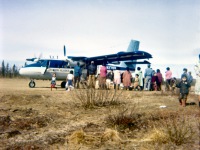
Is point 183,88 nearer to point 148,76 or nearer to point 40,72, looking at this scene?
point 148,76

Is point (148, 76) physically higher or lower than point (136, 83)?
higher

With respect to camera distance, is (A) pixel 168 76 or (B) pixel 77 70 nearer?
(B) pixel 77 70

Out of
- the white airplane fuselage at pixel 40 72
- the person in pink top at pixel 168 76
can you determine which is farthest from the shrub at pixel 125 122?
the white airplane fuselage at pixel 40 72

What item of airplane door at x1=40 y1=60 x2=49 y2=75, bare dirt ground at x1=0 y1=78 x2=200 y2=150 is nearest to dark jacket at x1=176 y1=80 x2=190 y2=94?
bare dirt ground at x1=0 y1=78 x2=200 y2=150

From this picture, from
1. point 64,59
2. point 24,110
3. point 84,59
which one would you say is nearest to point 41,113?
point 24,110

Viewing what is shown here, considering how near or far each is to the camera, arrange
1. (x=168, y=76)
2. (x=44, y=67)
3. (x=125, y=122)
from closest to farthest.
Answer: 1. (x=125, y=122)
2. (x=168, y=76)
3. (x=44, y=67)

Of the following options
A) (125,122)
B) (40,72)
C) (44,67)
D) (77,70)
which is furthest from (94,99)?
(44,67)

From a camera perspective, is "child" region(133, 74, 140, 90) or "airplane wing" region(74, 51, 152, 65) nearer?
"child" region(133, 74, 140, 90)

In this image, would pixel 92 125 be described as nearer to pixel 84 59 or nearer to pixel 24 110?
pixel 24 110

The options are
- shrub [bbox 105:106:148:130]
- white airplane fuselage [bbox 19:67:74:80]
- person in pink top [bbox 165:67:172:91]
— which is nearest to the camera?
shrub [bbox 105:106:148:130]

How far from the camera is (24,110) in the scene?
7629mm

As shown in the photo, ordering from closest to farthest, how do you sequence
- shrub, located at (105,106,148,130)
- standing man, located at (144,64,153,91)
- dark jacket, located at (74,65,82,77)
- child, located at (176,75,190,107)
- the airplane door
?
shrub, located at (105,106,148,130) → child, located at (176,75,190,107) → dark jacket, located at (74,65,82,77) → standing man, located at (144,64,153,91) → the airplane door

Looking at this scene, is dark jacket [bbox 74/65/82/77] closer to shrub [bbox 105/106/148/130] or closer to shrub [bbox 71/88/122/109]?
shrub [bbox 71/88/122/109]

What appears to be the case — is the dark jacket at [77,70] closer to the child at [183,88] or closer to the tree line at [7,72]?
the child at [183,88]
